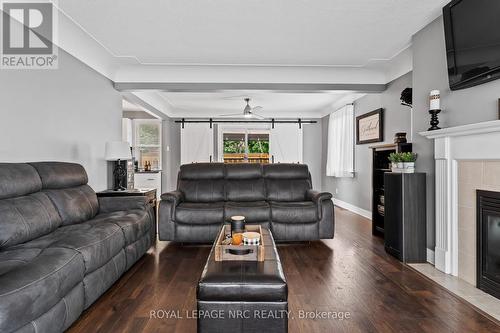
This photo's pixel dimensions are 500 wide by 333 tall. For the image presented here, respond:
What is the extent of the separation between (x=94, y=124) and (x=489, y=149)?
4365mm

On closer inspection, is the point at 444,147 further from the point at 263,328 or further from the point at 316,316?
the point at 263,328

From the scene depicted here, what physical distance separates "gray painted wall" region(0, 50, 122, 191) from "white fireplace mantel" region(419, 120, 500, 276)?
387cm

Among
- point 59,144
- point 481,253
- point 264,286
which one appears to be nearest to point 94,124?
point 59,144

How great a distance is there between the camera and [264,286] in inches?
60.6

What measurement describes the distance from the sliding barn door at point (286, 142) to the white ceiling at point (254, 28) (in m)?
4.07

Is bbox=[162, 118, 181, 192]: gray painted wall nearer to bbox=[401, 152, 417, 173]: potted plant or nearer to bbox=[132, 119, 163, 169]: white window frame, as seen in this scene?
bbox=[132, 119, 163, 169]: white window frame

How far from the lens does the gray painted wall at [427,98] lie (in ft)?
7.90

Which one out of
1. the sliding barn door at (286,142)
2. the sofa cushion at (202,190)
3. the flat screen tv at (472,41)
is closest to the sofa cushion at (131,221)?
the sofa cushion at (202,190)

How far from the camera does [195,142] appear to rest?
8.10 m

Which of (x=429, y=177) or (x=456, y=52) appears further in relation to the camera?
(x=429, y=177)

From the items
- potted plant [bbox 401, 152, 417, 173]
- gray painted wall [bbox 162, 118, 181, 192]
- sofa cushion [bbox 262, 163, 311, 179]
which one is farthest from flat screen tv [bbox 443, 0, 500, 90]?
gray painted wall [bbox 162, 118, 181, 192]

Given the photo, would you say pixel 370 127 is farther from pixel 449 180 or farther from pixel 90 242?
pixel 90 242

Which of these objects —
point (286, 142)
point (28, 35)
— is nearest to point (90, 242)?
point (28, 35)

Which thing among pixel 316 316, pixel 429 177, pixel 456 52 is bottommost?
pixel 316 316
